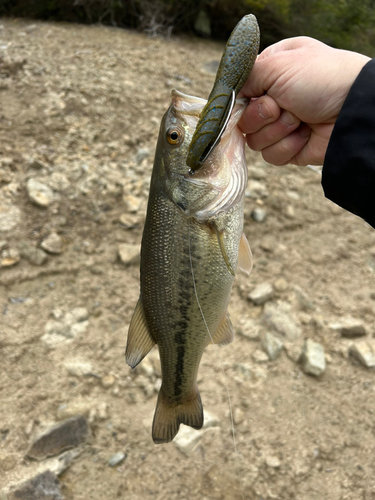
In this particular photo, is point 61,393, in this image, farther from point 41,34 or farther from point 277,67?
point 41,34

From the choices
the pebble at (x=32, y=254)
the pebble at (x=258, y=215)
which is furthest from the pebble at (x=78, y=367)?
the pebble at (x=258, y=215)

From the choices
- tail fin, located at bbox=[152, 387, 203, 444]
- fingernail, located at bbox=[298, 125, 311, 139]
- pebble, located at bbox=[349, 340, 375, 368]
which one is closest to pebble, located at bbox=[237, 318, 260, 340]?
pebble, located at bbox=[349, 340, 375, 368]

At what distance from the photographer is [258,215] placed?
441 cm

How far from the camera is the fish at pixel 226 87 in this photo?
1576 mm

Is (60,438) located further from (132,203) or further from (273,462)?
(132,203)

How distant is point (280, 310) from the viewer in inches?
→ 140

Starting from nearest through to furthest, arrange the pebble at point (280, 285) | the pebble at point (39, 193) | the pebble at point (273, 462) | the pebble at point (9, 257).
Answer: the pebble at point (273, 462) → the pebble at point (9, 257) → the pebble at point (280, 285) → the pebble at point (39, 193)

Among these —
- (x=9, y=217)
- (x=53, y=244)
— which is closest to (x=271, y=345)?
(x=53, y=244)

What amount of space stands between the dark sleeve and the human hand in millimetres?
131

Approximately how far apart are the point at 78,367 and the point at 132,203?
6.04 ft

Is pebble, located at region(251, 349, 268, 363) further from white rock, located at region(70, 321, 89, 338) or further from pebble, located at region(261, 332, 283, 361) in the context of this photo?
white rock, located at region(70, 321, 89, 338)

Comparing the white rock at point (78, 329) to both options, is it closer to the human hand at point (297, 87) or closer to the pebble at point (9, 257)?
the pebble at point (9, 257)

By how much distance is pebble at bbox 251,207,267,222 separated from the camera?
4398mm

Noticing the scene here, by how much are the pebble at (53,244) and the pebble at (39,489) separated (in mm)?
1845
